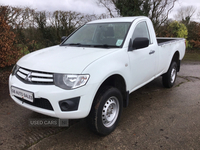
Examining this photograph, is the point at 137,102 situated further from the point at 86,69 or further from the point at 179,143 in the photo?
the point at 86,69

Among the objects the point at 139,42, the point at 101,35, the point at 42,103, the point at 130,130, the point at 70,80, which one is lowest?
the point at 130,130

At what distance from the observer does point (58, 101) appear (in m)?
2.25

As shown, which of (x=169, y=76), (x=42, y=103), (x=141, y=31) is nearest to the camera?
(x=42, y=103)

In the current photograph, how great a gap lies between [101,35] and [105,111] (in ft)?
5.04

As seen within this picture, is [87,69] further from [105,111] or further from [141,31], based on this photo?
[141,31]

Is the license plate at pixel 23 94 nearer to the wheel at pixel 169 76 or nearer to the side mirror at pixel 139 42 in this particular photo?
the side mirror at pixel 139 42

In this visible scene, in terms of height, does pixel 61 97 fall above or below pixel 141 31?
below

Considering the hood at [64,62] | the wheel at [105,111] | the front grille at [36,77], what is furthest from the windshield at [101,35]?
the front grille at [36,77]

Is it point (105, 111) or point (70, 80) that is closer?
point (70, 80)

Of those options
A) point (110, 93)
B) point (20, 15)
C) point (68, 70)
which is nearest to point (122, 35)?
point (110, 93)

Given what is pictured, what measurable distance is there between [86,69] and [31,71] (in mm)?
814

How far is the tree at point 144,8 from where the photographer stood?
1040cm

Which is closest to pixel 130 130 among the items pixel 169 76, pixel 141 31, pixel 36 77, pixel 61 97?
pixel 61 97

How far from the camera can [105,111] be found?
2.68 metres
